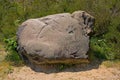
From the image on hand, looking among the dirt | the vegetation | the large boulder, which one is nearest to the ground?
the dirt

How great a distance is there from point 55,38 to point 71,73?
857 millimetres

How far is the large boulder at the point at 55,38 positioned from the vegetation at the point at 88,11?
518 millimetres

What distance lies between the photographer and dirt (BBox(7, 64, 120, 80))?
6.93 m

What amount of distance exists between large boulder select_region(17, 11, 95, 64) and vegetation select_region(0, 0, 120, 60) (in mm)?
518

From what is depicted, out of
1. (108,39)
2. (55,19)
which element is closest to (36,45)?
(55,19)

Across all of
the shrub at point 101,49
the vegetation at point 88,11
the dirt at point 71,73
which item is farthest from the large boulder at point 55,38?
the shrub at point 101,49

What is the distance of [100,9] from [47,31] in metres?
1.97

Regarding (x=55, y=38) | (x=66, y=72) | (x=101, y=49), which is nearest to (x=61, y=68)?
(x=66, y=72)

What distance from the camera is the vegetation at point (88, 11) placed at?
7950 millimetres

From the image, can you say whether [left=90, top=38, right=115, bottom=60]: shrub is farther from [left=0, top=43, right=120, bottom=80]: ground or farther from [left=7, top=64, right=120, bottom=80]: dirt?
[left=7, top=64, right=120, bottom=80]: dirt

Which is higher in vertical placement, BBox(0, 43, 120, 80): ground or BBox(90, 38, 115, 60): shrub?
BBox(90, 38, 115, 60): shrub

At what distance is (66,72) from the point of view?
23.3ft

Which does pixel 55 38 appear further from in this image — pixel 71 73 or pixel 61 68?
pixel 71 73

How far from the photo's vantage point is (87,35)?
7.48 metres
